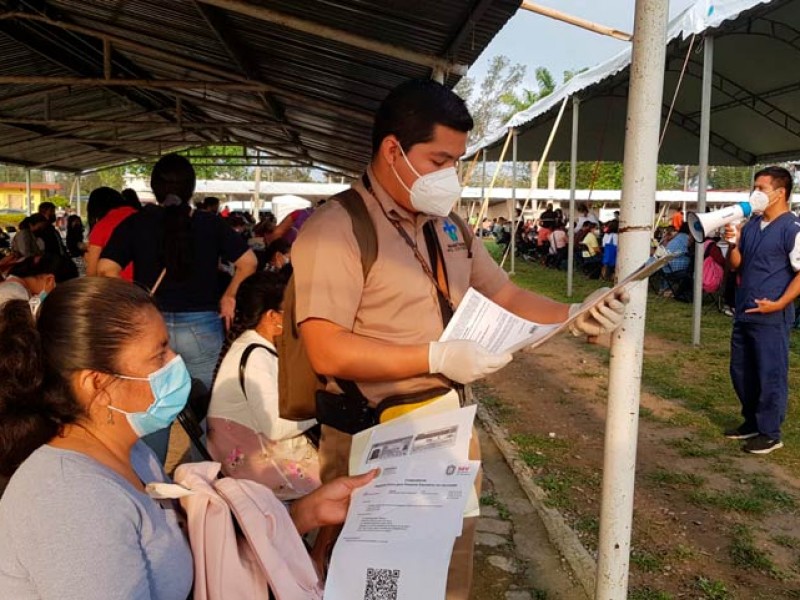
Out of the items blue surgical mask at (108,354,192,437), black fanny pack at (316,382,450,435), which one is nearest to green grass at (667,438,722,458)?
black fanny pack at (316,382,450,435)

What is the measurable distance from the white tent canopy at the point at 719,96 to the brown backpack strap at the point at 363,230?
3.61m

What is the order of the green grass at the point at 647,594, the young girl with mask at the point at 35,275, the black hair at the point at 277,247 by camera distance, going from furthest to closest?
the black hair at the point at 277,247, the young girl with mask at the point at 35,275, the green grass at the point at 647,594

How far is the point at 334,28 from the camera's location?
4.59m

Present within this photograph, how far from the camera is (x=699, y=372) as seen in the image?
727 centimetres

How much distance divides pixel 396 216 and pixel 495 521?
2293mm

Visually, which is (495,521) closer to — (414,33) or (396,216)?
(396,216)

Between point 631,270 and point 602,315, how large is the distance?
202 mm

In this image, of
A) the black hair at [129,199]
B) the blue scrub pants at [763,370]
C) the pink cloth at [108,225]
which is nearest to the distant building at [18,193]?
the black hair at [129,199]

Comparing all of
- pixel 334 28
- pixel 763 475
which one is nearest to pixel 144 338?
pixel 334 28

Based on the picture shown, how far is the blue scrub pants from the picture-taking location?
4.62 m

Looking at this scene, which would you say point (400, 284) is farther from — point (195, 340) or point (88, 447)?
point (195, 340)

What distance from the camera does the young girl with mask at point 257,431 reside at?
2.64 m

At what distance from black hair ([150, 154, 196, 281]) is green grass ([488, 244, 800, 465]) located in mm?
3784

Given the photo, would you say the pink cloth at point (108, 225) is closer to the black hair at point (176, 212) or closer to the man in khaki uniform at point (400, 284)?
the black hair at point (176, 212)
